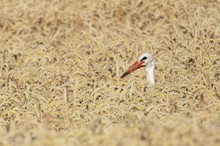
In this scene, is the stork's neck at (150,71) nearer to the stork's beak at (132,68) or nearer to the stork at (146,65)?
the stork at (146,65)

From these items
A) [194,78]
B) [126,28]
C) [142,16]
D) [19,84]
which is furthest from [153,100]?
[142,16]

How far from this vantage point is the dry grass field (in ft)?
23.1

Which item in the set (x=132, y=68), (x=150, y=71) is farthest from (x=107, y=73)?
(x=150, y=71)

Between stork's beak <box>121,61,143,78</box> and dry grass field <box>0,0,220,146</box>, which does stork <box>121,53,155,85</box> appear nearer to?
stork's beak <box>121,61,143,78</box>

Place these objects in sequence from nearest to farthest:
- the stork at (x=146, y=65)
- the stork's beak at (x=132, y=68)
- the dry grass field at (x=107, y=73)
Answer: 1. the dry grass field at (x=107, y=73)
2. the stork's beak at (x=132, y=68)
3. the stork at (x=146, y=65)

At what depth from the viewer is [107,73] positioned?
1197 cm

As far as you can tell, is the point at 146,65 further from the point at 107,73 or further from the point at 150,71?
the point at 107,73

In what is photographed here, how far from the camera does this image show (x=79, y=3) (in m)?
17.0

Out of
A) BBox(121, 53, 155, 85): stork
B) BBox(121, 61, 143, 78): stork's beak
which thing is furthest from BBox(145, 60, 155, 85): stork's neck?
BBox(121, 61, 143, 78): stork's beak

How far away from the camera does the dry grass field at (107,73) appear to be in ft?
23.1

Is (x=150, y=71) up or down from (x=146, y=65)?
down

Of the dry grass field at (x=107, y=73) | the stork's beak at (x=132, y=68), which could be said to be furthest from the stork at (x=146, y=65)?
the dry grass field at (x=107, y=73)

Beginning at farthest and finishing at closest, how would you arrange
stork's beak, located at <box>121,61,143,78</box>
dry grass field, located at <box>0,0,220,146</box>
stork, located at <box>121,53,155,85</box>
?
stork, located at <box>121,53,155,85</box> → stork's beak, located at <box>121,61,143,78</box> → dry grass field, located at <box>0,0,220,146</box>

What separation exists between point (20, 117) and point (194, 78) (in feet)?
8.84
